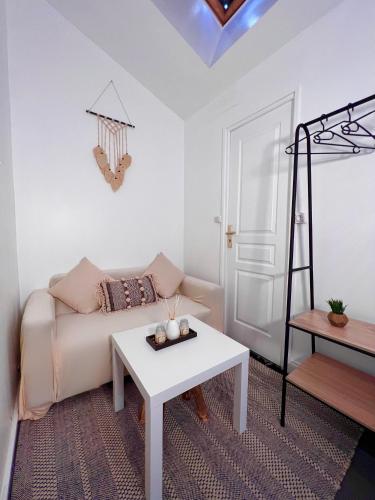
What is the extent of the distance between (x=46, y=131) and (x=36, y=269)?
1208 mm

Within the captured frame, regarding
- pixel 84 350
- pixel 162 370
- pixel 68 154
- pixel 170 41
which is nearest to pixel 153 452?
pixel 162 370

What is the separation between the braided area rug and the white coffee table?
0.37ft

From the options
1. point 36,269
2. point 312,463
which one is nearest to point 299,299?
point 312,463

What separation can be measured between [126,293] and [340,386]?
1594mm

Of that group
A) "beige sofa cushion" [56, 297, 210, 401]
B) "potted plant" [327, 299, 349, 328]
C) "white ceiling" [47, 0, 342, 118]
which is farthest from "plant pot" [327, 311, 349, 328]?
"white ceiling" [47, 0, 342, 118]

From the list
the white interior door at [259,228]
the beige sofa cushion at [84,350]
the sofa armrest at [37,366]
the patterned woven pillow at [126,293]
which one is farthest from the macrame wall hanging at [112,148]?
the sofa armrest at [37,366]

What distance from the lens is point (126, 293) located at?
6.23 feet

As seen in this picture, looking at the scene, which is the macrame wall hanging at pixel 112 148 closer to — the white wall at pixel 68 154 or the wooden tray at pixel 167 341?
the white wall at pixel 68 154

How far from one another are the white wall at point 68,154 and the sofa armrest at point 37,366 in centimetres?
86

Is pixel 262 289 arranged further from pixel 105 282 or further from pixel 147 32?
pixel 147 32

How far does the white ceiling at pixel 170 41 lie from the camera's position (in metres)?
1.46

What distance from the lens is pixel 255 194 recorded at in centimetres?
189

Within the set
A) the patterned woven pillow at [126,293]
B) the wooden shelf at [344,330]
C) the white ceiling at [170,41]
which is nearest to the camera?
the wooden shelf at [344,330]

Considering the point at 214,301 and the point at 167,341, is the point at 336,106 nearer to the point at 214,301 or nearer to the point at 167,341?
the point at 214,301
